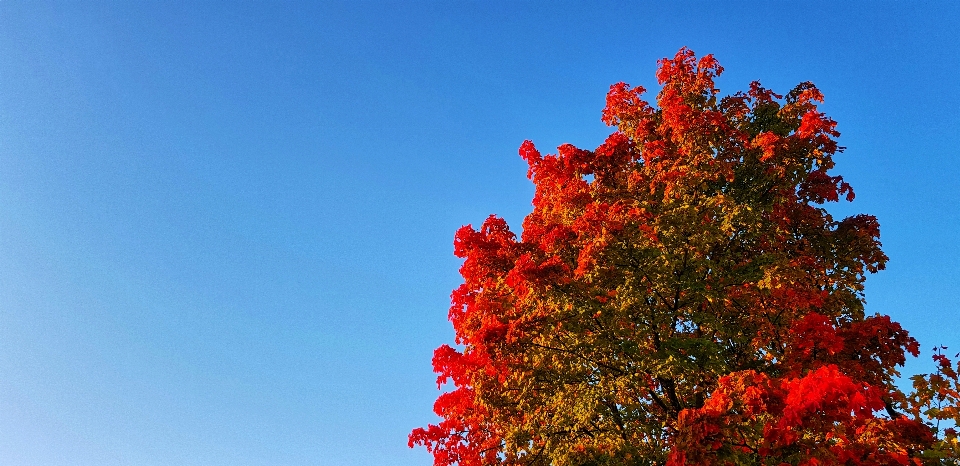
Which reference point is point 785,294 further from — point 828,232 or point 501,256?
point 501,256

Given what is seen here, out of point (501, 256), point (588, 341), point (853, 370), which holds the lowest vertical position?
point (853, 370)

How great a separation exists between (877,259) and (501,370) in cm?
1076

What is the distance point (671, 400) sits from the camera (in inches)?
611

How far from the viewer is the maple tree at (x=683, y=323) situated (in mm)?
11758

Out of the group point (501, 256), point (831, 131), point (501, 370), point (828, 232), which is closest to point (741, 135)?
point (831, 131)

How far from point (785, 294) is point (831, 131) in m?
6.16

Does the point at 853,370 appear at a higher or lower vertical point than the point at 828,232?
lower

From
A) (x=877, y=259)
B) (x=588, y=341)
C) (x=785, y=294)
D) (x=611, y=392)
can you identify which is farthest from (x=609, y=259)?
(x=877, y=259)

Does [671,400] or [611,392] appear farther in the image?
[671,400]

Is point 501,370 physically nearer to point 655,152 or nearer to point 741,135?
point 655,152

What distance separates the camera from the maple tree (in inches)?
463

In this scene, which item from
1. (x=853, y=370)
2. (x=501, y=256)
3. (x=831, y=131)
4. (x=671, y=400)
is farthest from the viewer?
(x=831, y=131)

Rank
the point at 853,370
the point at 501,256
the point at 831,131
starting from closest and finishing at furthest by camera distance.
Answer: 1. the point at 853,370
2. the point at 501,256
3. the point at 831,131

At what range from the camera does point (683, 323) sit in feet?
52.1
